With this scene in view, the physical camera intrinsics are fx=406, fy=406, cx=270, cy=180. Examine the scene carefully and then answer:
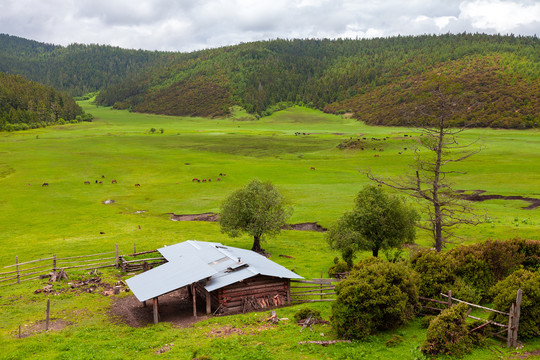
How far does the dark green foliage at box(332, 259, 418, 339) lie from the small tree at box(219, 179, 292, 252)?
65.3 ft

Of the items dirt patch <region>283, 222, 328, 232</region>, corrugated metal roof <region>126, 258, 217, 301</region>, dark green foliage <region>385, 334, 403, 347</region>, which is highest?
corrugated metal roof <region>126, 258, 217, 301</region>

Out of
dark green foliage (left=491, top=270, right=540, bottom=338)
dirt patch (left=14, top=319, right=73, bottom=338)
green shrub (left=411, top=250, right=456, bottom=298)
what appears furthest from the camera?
green shrub (left=411, top=250, right=456, bottom=298)

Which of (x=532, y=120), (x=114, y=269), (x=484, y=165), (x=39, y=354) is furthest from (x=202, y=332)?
(x=532, y=120)

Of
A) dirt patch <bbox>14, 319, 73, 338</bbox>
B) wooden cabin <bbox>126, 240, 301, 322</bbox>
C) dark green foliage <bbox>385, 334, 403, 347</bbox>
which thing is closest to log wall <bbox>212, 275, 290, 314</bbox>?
wooden cabin <bbox>126, 240, 301, 322</bbox>

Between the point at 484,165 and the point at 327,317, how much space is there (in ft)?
277

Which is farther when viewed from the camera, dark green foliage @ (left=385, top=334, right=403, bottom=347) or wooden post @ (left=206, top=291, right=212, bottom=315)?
wooden post @ (left=206, top=291, right=212, bottom=315)

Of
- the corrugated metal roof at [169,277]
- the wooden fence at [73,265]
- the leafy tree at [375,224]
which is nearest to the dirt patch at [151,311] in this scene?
the corrugated metal roof at [169,277]

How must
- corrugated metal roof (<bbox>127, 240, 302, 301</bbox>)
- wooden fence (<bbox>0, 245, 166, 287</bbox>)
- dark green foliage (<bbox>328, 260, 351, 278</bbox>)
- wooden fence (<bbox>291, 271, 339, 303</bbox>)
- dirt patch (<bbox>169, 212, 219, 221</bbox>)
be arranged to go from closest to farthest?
corrugated metal roof (<bbox>127, 240, 302, 301</bbox>), wooden fence (<bbox>291, 271, 339, 303</bbox>), wooden fence (<bbox>0, 245, 166, 287</bbox>), dark green foliage (<bbox>328, 260, 351, 278</bbox>), dirt patch (<bbox>169, 212, 219, 221</bbox>)

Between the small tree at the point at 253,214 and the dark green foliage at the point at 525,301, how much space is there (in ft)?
81.8

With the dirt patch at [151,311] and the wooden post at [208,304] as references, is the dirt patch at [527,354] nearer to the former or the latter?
the dirt patch at [151,311]

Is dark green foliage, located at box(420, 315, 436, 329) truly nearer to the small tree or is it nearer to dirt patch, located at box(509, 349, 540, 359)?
dirt patch, located at box(509, 349, 540, 359)

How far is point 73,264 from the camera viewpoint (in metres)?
37.8

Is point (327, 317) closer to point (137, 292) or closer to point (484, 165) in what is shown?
point (137, 292)

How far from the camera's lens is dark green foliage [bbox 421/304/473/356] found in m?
18.4
